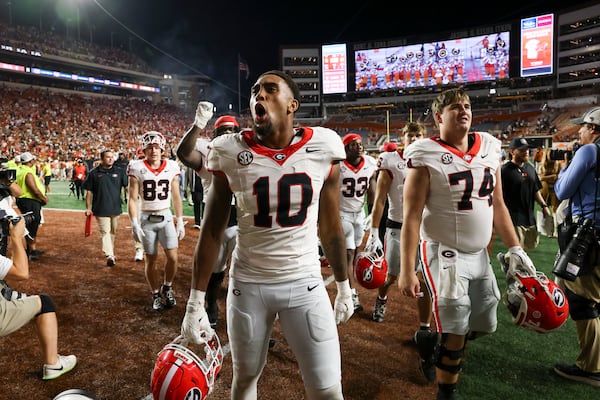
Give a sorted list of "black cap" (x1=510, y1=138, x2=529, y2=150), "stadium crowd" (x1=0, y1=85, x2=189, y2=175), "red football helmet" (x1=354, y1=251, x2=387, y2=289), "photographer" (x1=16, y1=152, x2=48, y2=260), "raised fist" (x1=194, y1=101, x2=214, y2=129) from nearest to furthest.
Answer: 1. "raised fist" (x1=194, y1=101, x2=214, y2=129)
2. "red football helmet" (x1=354, y1=251, x2=387, y2=289)
3. "black cap" (x1=510, y1=138, x2=529, y2=150)
4. "photographer" (x1=16, y1=152, x2=48, y2=260)
5. "stadium crowd" (x1=0, y1=85, x2=189, y2=175)

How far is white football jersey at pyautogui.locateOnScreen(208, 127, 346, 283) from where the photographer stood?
224cm

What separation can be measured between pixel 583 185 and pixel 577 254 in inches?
24.6

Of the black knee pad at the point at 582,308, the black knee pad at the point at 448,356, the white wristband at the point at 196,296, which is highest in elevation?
the white wristband at the point at 196,296

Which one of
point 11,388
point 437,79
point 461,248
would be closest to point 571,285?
point 461,248

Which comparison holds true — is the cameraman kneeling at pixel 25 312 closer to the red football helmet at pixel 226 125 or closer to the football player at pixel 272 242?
the football player at pixel 272 242

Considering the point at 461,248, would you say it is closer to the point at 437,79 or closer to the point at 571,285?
the point at 571,285

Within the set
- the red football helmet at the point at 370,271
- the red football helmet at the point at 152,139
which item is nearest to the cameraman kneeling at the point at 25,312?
the red football helmet at the point at 152,139

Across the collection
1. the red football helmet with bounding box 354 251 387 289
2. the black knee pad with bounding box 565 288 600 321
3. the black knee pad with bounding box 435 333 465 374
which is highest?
the red football helmet with bounding box 354 251 387 289

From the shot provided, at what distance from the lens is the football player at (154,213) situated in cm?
529

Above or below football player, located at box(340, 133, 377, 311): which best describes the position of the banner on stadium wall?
above

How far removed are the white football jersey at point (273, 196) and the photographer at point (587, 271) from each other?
2380 millimetres

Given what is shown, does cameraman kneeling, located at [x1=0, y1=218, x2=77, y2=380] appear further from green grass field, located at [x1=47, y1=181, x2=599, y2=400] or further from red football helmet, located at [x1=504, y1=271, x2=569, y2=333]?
red football helmet, located at [x1=504, y1=271, x2=569, y2=333]

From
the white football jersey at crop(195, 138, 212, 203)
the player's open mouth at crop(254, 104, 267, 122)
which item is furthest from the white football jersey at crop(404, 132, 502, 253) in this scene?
the white football jersey at crop(195, 138, 212, 203)

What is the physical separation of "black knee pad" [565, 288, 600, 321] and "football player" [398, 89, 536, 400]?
0.92 metres
